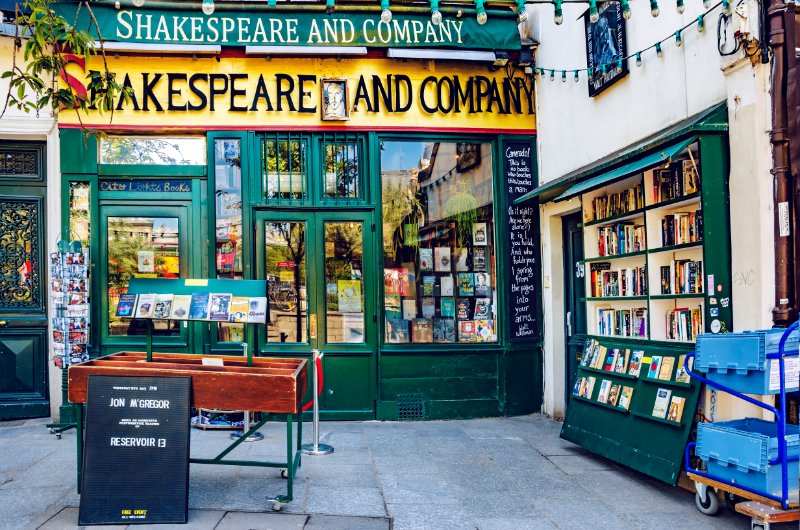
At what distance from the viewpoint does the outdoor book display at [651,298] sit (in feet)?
18.4

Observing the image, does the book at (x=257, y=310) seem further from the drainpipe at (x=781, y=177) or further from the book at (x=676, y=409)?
the drainpipe at (x=781, y=177)

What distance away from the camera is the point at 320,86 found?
870 centimetres

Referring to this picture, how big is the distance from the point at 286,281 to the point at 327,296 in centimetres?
56

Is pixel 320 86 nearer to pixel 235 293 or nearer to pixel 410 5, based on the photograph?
pixel 410 5

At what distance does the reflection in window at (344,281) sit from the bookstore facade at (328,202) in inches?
0.7

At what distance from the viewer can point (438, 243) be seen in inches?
352

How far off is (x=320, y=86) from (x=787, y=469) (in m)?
6.59

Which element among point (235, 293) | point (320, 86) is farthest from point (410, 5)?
point (235, 293)

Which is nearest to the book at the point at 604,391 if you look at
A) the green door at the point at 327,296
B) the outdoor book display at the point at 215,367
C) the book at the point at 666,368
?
the book at the point at 666,368

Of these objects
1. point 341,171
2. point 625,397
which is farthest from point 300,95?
point 625,397

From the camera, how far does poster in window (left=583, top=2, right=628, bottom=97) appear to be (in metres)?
7.26

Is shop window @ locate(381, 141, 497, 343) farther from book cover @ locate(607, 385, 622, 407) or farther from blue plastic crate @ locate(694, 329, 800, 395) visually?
blue plastic crate @ locate(694, 329, 800, 395)

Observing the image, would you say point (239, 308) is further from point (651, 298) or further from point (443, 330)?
point (651, 298)

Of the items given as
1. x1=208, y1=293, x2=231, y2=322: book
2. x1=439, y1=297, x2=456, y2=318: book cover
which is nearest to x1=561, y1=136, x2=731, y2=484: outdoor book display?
x1=439, y1=297, x2=456, y2=318: book cover
